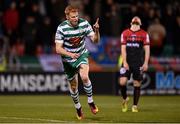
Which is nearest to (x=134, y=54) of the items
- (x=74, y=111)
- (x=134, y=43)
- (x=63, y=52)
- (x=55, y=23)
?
(x=134, y=43)

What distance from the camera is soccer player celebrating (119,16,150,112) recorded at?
18.0 metres

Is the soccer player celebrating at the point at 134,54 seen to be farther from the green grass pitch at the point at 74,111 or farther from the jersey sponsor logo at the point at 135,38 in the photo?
the green grass pitch at the point at 74,111

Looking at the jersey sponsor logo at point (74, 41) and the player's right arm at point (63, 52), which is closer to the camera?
the player's right arm at point (63, 52)

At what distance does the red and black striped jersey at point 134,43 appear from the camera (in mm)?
18031

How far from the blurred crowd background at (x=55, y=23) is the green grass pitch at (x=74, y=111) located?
2.78 m

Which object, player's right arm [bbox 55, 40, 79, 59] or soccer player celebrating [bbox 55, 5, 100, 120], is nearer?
player's right arm [bbox 55, 40, 79, 59]

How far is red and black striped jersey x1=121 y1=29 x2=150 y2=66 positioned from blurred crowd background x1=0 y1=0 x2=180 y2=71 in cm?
855

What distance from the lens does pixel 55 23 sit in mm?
27875

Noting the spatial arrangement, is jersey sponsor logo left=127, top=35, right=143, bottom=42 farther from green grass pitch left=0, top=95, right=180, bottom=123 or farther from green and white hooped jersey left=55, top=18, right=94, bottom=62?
green and white hooped jersey left=55, top=18, right=94, bottom=62

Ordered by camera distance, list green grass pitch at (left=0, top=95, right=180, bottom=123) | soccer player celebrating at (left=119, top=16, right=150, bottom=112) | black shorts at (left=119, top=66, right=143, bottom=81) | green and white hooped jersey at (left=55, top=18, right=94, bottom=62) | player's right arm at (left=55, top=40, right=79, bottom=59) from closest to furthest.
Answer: player's right arm at (left=55, top=40, right=79, bottom=59) < green grass pitch at (left=0, top=95, right=180, bottom=123) < green and white hooped jersey at (left=55, top=18, right=94, bottom=62) < soccer player celebrating at (left=119, top=16, right=150, bottom=112) < black shorts at (left=119, top=66, right=143, bottom=81)

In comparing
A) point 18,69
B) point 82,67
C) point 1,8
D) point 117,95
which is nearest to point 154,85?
point 117,95

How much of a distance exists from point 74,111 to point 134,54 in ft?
7.20

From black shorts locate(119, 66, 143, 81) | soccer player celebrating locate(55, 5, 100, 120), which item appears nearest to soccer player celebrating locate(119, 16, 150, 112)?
black shorts locate(119, 66, 143, 81)

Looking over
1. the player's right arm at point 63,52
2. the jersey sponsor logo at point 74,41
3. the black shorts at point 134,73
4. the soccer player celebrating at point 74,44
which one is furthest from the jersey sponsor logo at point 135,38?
the player's right arm at point 63,52
